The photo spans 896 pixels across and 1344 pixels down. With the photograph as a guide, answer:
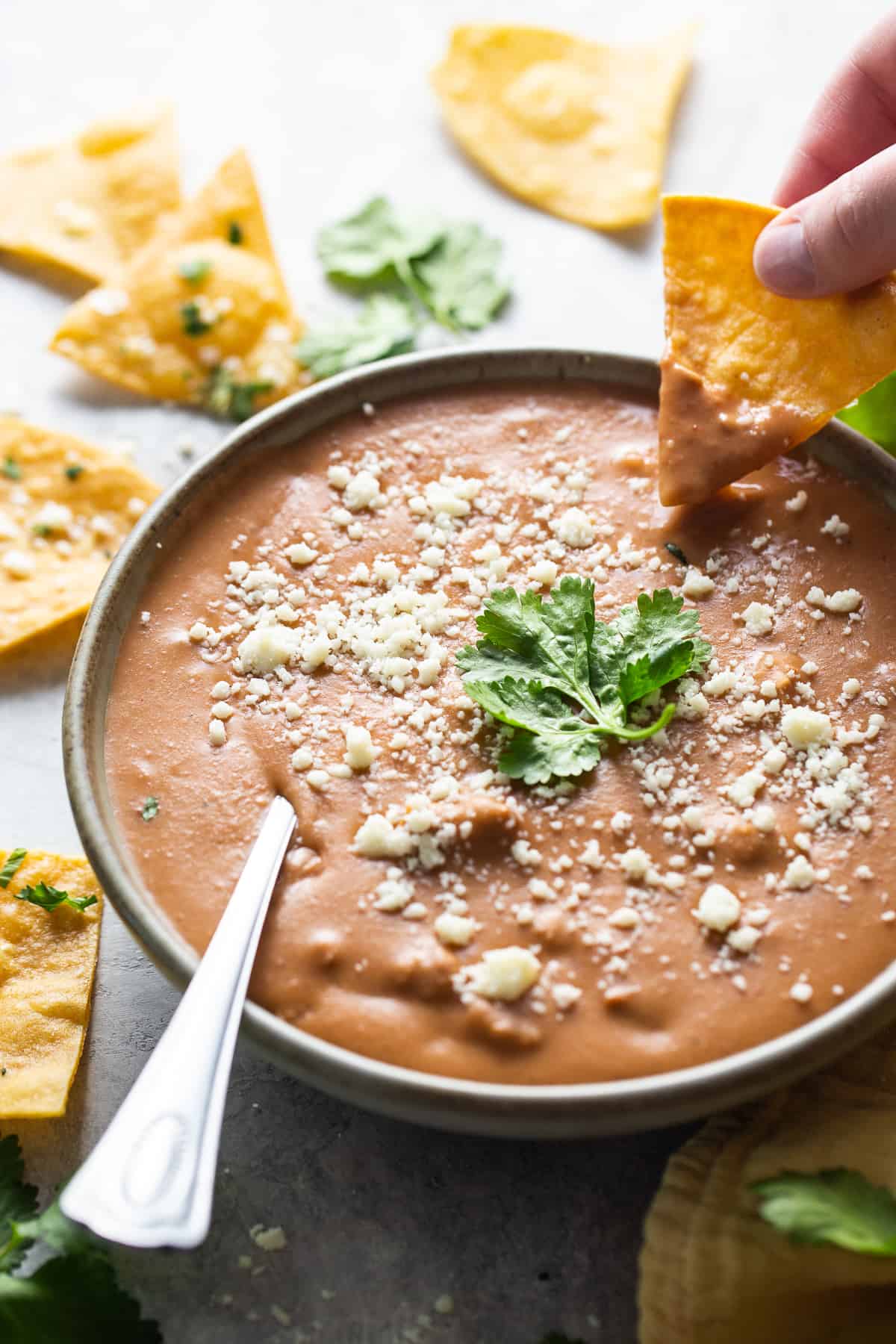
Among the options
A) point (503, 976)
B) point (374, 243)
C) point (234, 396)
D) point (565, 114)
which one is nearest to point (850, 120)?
point (565, 114)

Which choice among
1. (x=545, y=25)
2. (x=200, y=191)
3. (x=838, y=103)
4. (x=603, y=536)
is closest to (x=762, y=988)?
(x=603, y=536)

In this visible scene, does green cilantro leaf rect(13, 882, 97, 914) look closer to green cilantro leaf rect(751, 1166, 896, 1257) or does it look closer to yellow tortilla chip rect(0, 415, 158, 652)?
yellow tortilla chip rect(0, 415, 158, 652)

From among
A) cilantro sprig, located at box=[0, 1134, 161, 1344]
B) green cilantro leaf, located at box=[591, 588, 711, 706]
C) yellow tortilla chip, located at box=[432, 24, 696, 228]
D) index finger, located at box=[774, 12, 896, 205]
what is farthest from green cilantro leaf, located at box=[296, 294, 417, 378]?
cilantro sprig, located at box=[0, 1134, 161, 1344]

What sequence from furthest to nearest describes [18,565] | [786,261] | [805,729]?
[18,565] → [786,261] → [805,729]

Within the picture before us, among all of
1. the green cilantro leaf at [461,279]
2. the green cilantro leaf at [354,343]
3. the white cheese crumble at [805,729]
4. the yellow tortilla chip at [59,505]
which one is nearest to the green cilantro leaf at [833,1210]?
the white cheese crumble at [805,729]

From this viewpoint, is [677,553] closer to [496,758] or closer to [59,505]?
[496,758]

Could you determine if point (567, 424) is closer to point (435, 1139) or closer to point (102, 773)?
point (102, 773)

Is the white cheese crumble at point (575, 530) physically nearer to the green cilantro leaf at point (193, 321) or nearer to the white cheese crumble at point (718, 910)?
the white cheese crumble at point (718, 910)

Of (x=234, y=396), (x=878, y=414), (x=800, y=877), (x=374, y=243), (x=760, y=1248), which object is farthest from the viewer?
(x=374, y=243)
